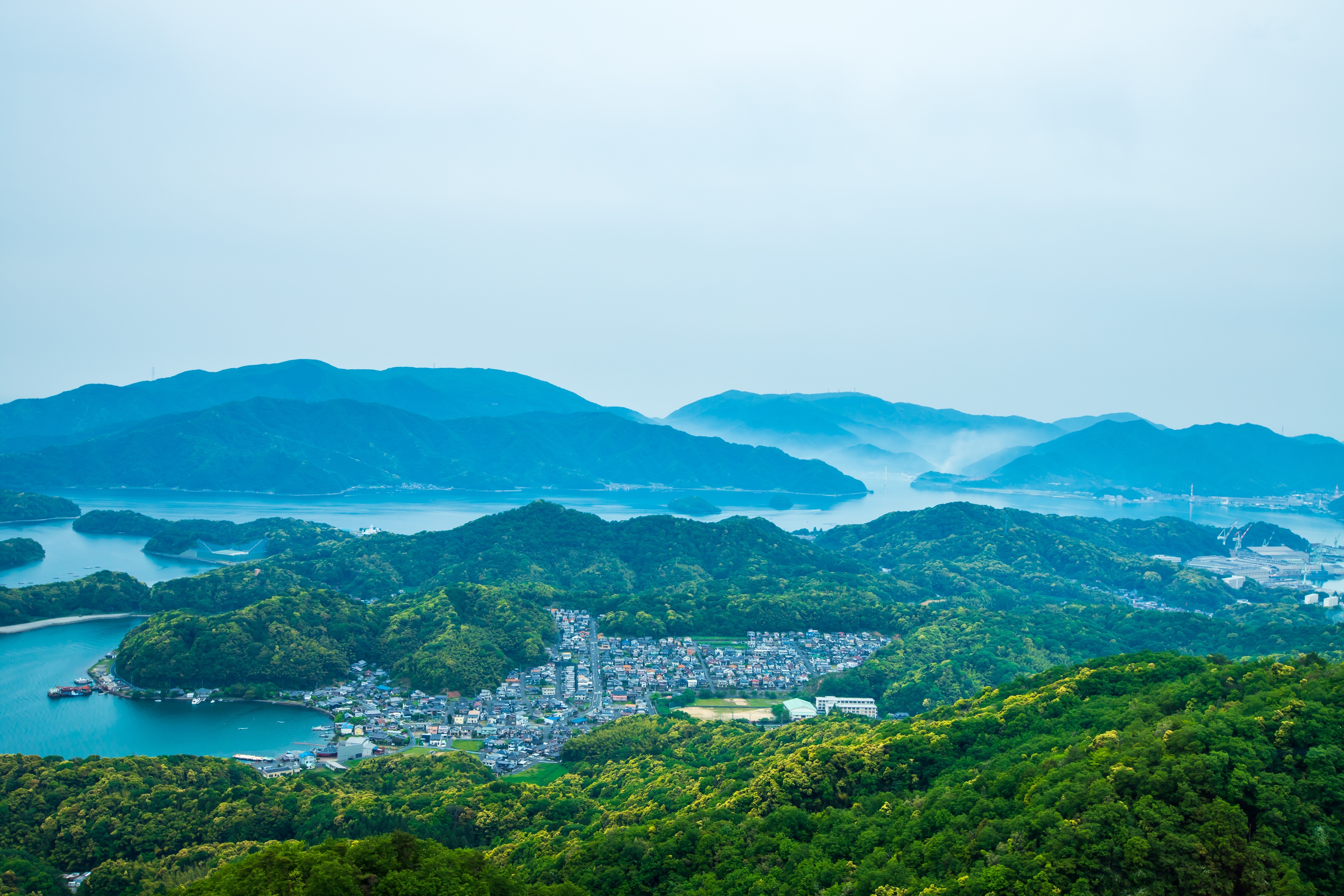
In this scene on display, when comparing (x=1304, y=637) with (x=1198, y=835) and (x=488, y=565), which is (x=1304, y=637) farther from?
(x=488, y=565)

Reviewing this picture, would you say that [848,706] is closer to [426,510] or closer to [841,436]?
[426,510]

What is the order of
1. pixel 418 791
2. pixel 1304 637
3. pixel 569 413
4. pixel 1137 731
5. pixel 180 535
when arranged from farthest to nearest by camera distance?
1. pixel 569 413
2. pixel 180 535
3. pixel 1304 637
4. pixel 418 791
5. pixel 1137 731

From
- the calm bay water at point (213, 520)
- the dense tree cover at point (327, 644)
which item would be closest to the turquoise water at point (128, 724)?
the calm bay water at point (213, 520)

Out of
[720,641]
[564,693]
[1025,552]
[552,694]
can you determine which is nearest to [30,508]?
[552,694]

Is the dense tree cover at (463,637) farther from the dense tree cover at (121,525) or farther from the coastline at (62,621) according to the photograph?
Answer: the dense tree cover at (121,525)

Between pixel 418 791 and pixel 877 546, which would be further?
pixel 877 546

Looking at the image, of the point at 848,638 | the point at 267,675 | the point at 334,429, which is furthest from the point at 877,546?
the point at 334,429
